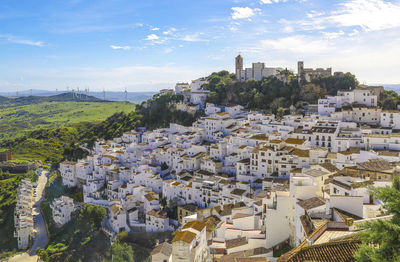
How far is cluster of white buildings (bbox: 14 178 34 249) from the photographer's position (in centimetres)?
4272

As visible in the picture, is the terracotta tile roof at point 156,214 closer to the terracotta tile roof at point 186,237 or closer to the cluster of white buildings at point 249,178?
the cluster of white buildings at point 249,178

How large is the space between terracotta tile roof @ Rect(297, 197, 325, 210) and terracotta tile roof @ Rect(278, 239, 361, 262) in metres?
7.45

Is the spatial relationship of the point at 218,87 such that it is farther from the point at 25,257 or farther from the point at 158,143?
the point at 25,257

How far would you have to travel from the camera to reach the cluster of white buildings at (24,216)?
140 feet

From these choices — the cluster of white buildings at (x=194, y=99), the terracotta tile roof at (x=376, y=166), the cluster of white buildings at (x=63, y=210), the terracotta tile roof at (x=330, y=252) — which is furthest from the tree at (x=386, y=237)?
the cluster of white buildings at (x=194, y=99)

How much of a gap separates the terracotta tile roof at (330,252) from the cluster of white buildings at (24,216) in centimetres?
4525

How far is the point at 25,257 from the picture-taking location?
39.0m

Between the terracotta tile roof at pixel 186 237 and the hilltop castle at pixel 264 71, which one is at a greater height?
the hilltop castle at pixel 264 71

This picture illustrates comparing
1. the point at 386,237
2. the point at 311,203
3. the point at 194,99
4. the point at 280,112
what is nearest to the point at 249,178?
the point at 311,203

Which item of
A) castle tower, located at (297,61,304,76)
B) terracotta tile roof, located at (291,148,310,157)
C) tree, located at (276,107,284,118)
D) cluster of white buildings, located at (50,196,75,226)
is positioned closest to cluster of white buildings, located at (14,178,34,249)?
cluster of white buildings, located at (50,196,75,226)

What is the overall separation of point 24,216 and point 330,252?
49.5 meters

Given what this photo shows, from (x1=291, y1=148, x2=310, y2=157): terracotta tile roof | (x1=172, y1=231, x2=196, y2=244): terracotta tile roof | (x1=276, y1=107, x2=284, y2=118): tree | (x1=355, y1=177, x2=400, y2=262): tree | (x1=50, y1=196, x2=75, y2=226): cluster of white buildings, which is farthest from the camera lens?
(x1=276, y1=107, x2=284, y2=118): tree

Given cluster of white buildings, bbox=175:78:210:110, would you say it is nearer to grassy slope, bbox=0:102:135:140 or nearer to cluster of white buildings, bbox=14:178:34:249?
cluster of white buildings, bbox=14:178:34:249

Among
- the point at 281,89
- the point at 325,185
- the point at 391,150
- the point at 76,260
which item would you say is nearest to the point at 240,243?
the point at 325,185
